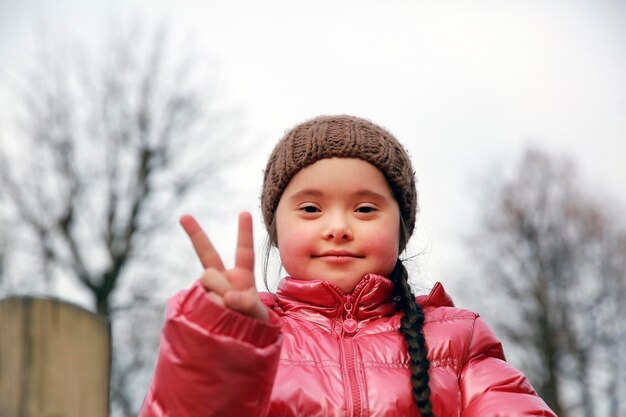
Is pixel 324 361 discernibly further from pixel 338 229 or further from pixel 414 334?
pixel 338 229

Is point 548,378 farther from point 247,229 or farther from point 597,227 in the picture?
point 247,229

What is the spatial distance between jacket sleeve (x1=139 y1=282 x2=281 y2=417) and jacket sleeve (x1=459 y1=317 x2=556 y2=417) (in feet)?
2.51

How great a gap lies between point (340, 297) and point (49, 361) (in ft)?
3.18

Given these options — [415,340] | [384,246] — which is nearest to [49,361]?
[415,340]

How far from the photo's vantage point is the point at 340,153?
8.79 ft

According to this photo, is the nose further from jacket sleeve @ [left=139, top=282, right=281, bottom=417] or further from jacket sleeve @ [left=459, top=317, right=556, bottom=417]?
jacket sleeve @ [left=139, top=282, right=281, bottom=417]

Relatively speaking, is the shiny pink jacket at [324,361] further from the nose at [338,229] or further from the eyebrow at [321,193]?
the eyebrow at [321,193]

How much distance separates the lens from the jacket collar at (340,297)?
2436mm

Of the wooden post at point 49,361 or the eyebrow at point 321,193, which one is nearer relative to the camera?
the wooden post at point 49,361

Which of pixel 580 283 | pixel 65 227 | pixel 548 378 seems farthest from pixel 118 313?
pixel 580 283

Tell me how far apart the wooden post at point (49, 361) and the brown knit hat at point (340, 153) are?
1.12 meters

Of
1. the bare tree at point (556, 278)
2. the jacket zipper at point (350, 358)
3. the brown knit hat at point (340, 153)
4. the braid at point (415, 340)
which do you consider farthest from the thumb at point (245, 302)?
the bare tree at point (556, 278)

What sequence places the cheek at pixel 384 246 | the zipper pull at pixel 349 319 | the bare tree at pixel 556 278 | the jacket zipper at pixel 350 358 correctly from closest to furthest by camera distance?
the jacket zipper at pixel 350 358
the zipper pull at pixel 349 319
the cheek at pixel 384 246
the bare tree at pixel 556 278

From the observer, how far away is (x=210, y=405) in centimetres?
175
